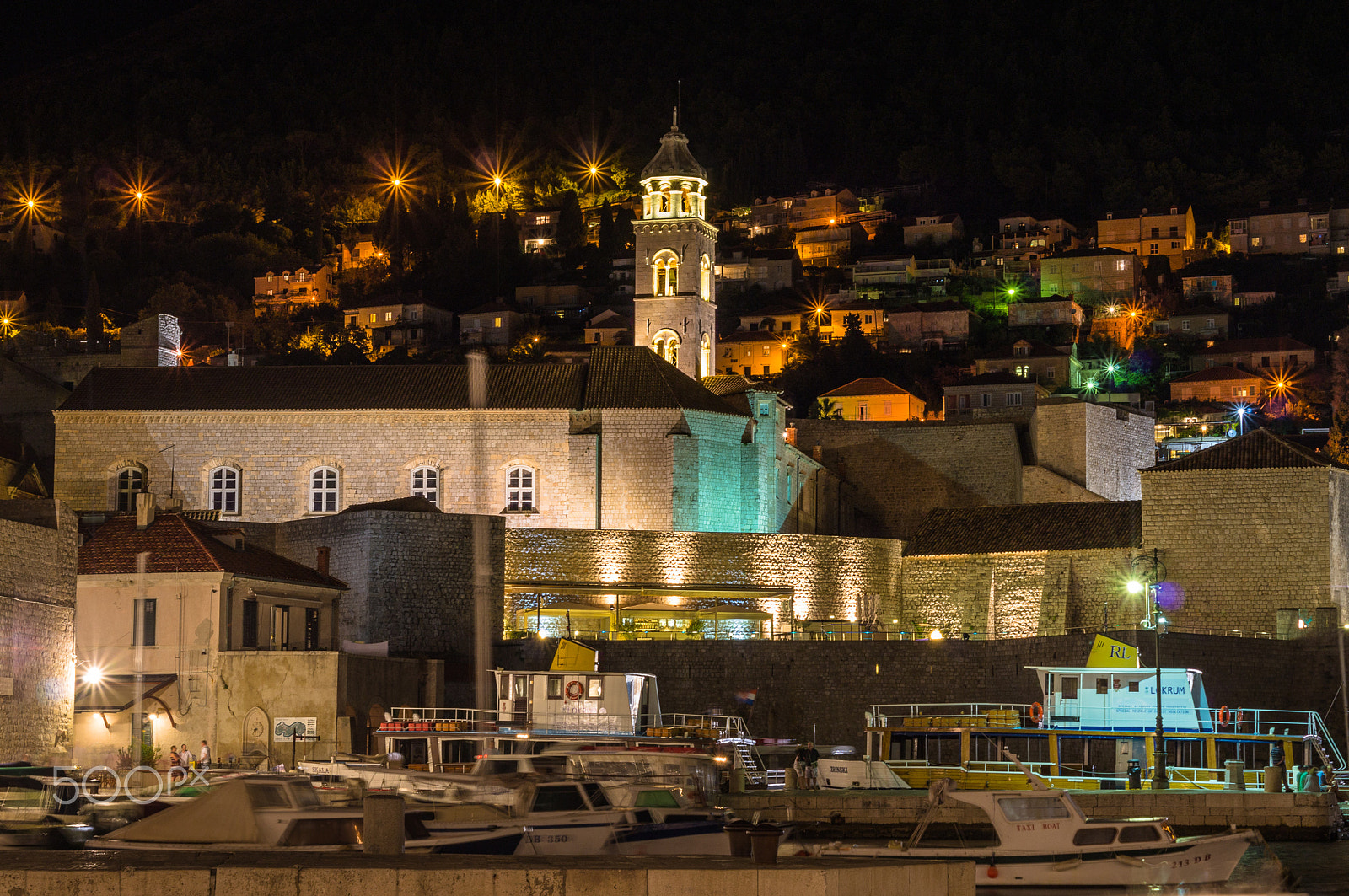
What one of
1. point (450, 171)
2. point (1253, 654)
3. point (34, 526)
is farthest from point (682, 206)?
point (450, 171)

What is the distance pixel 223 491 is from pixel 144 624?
15.2 metres

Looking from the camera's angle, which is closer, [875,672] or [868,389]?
[875,672]

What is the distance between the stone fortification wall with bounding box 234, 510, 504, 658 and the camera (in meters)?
33.4

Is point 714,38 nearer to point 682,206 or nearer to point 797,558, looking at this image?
point 682,206

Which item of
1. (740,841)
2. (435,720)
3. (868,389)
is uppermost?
(868,389)

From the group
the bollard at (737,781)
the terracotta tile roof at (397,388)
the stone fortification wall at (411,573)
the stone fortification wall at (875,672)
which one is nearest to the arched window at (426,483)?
the terracotta tile roof at (397,388)

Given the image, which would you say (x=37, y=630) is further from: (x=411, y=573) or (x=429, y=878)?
(x=411, y=573)

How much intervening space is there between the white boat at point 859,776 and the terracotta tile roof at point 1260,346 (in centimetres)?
5862

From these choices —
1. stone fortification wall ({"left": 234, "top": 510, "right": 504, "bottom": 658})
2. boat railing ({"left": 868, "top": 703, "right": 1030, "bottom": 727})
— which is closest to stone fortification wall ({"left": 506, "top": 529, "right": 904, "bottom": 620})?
stone fortification wall ({"left": 234, "top": 510, "right": 504, "bottom": 658})

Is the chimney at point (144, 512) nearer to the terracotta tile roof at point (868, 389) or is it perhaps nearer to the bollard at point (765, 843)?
the bollard at point (765, 843)

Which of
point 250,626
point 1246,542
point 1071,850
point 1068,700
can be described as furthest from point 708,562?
point 1071,850

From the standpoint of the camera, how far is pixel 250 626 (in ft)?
97.8

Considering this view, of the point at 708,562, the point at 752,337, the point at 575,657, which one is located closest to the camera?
the point at 575,657

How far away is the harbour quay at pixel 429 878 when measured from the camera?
10.2 metres
